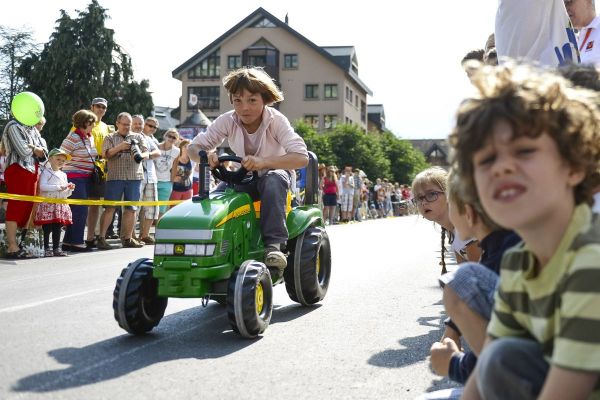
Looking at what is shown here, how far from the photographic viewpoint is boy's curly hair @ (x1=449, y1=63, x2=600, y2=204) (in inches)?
68.1

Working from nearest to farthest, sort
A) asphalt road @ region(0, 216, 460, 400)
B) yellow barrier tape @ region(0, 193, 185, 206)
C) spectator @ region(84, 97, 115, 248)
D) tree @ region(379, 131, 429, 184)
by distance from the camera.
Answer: asphalt road @ region(0, 216, 460, 400) → yellow barrier tape @ region(0, 193, 185, 206) → spectator @ region(84, 97, 115, 248) → tree @ region(379, 131, 429, 184)

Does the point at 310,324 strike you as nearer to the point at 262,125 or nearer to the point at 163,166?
the point at 262,125

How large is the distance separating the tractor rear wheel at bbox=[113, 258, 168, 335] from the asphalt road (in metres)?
0.11

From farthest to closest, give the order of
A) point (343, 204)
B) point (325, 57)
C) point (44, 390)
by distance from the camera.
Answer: point (325, 57) < point (343, 204) < point (44, 390)

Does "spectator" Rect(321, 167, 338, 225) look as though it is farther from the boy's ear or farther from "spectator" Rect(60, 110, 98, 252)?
the boy's ear

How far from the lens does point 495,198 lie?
177 centimetres

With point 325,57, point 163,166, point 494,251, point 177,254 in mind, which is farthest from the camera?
point 325,57

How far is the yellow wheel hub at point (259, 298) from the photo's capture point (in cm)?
507

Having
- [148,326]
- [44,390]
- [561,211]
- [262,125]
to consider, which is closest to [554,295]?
[561,211]

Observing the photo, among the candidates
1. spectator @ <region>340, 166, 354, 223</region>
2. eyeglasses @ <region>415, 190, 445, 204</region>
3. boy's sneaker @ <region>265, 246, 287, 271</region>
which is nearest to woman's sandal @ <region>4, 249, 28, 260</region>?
boy's sneaker @ <region>265, 246, 287, 271</region>

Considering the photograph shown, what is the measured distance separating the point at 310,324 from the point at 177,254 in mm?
1130

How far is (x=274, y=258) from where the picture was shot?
5.61m

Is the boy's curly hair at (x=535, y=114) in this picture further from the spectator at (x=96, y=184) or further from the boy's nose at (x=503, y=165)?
the spectator at (x=96, y=184)

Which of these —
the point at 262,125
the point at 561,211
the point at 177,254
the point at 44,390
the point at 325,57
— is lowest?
the point at 44,390
